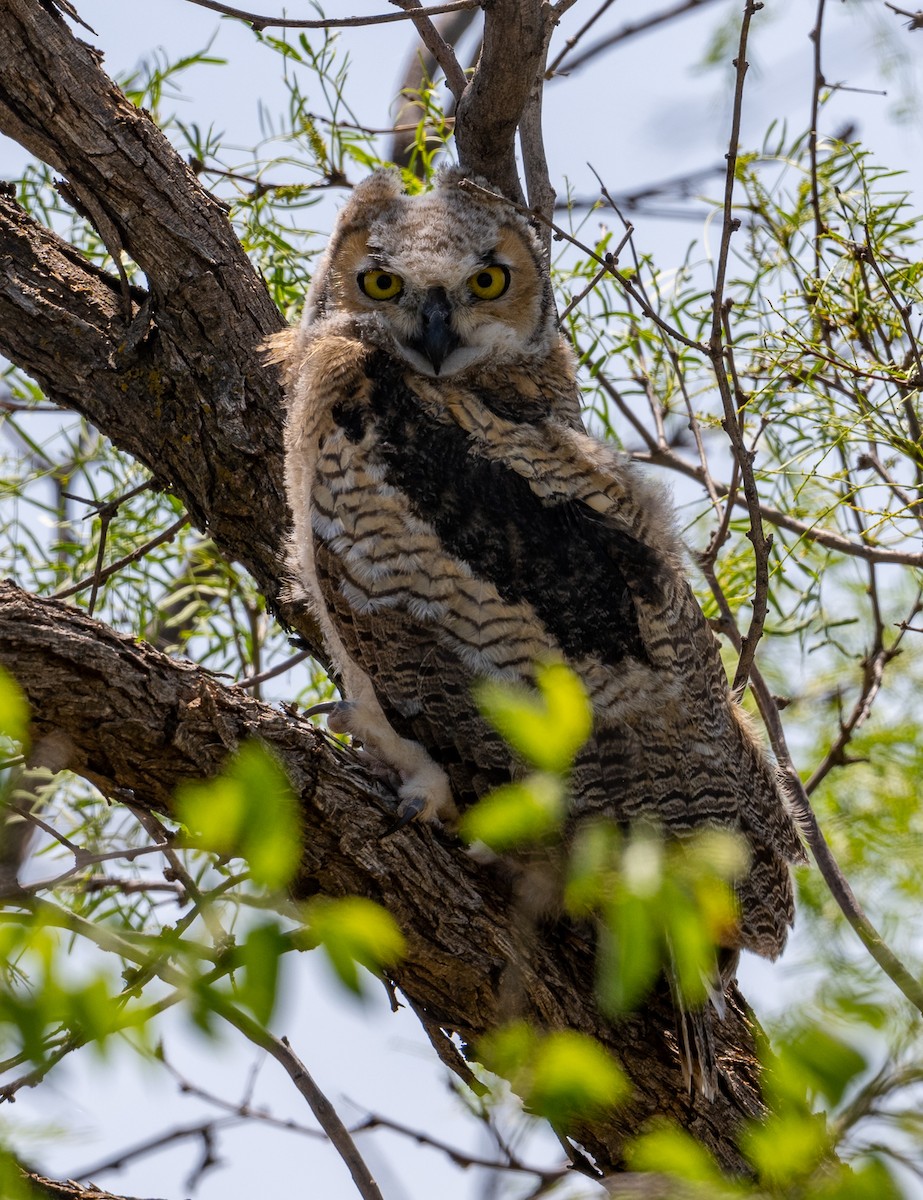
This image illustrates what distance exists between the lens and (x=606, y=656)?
7.69 ft

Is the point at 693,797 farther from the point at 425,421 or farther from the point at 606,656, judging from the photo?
the point at 425,421

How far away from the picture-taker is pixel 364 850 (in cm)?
204

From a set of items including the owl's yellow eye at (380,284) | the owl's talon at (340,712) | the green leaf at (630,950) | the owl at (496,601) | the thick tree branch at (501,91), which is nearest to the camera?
the green leaf at (630,950)

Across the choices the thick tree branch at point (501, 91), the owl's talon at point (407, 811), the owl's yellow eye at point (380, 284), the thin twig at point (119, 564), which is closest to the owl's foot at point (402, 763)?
the owl's talon at point (407, 811)

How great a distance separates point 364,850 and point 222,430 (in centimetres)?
122

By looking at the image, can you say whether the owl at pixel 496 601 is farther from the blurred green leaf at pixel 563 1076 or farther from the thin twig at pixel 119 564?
the blurred green leaf at pixel 563 1076

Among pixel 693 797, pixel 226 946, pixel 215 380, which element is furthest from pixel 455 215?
pixel 226 946

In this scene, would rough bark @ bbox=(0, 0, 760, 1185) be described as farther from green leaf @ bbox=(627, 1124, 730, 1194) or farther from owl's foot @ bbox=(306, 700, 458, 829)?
green leaf @ bbox=(627, 1124, 730, 1194)

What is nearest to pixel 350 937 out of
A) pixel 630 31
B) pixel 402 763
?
pixel 402 763

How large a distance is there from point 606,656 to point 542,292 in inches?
47.7

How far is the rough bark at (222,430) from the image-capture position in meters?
2.04

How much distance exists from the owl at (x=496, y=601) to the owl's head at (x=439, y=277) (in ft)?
0.39

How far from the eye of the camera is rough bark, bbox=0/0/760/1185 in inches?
80.4

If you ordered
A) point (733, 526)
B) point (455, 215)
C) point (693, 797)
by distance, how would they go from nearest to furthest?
1. point (693, 797)
2. point (455, 215)
3. point (733, 526)
